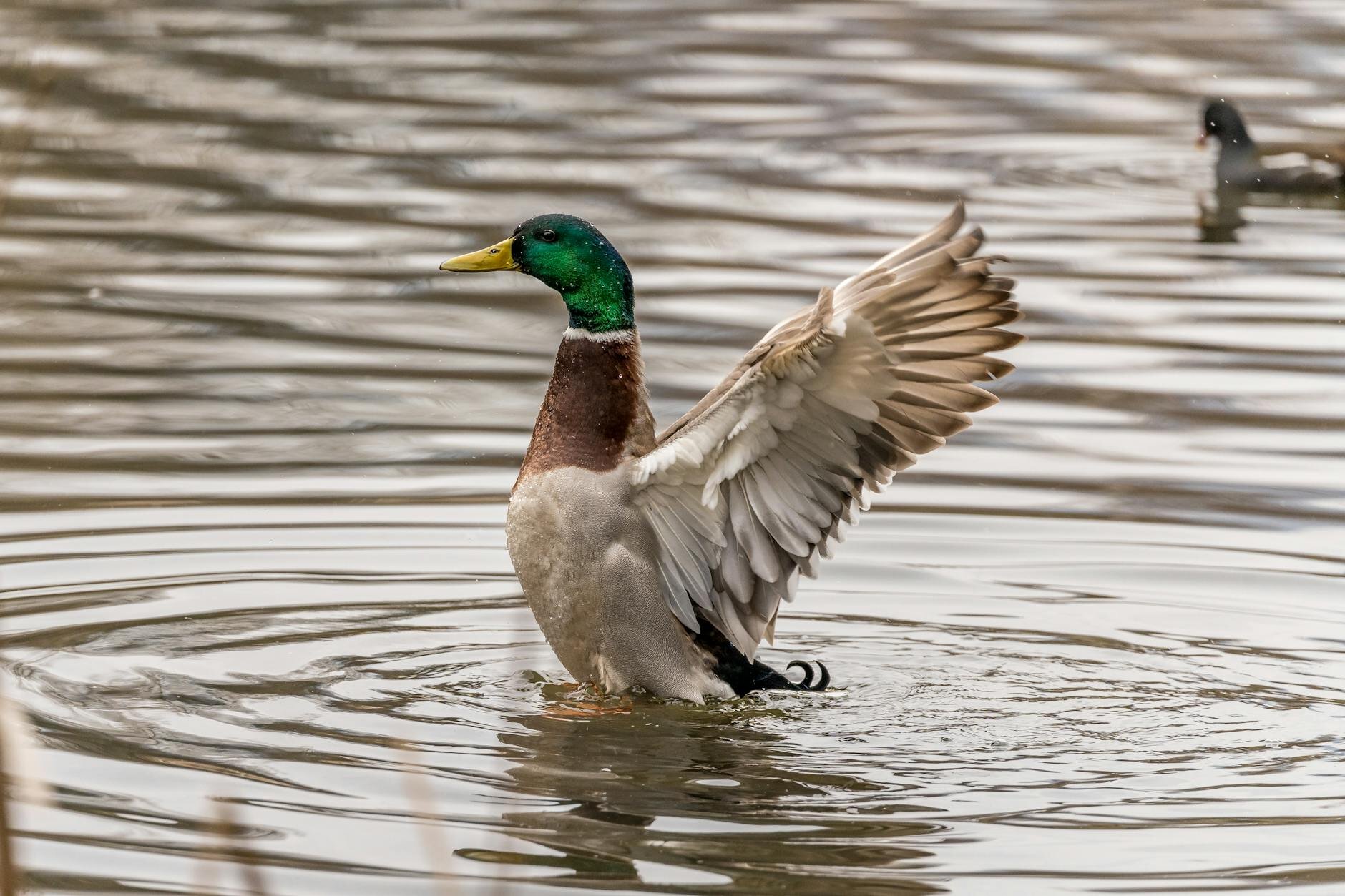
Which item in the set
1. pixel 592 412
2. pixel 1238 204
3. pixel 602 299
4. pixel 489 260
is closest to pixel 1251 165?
pixel 1238 204

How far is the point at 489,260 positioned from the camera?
6.48 m

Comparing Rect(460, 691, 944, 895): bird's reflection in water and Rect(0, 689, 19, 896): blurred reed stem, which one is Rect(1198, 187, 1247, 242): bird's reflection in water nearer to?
Rect(460, 691, 944, 895): bird's reflection in water

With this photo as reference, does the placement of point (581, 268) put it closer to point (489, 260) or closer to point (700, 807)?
point (489, 260)

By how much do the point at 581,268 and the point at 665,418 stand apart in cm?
255

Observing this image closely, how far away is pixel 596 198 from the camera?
40.8 ft

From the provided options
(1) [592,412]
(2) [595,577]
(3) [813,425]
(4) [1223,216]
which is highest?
(3) [813,425]

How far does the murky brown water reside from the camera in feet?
16.4

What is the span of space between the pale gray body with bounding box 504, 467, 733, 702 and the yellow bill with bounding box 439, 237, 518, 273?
2.39ft

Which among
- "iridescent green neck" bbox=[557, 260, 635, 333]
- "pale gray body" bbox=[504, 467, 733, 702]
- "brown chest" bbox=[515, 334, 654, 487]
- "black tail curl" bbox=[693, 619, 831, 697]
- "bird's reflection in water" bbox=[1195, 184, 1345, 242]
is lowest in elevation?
"black tail curl" bbox=[693, 619, 831, 697]

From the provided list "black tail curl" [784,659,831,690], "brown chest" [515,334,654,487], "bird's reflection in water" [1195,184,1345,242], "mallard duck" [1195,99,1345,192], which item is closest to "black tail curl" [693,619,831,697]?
"black tail curl" [784,659,831,690]

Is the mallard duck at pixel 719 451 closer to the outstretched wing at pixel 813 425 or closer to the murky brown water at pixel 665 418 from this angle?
the outstretched wing at pixel 813 425

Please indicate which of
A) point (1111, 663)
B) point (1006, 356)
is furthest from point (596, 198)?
point (1111, 663)

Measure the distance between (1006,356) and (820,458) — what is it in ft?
13.4

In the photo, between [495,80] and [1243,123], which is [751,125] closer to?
[495,80]
